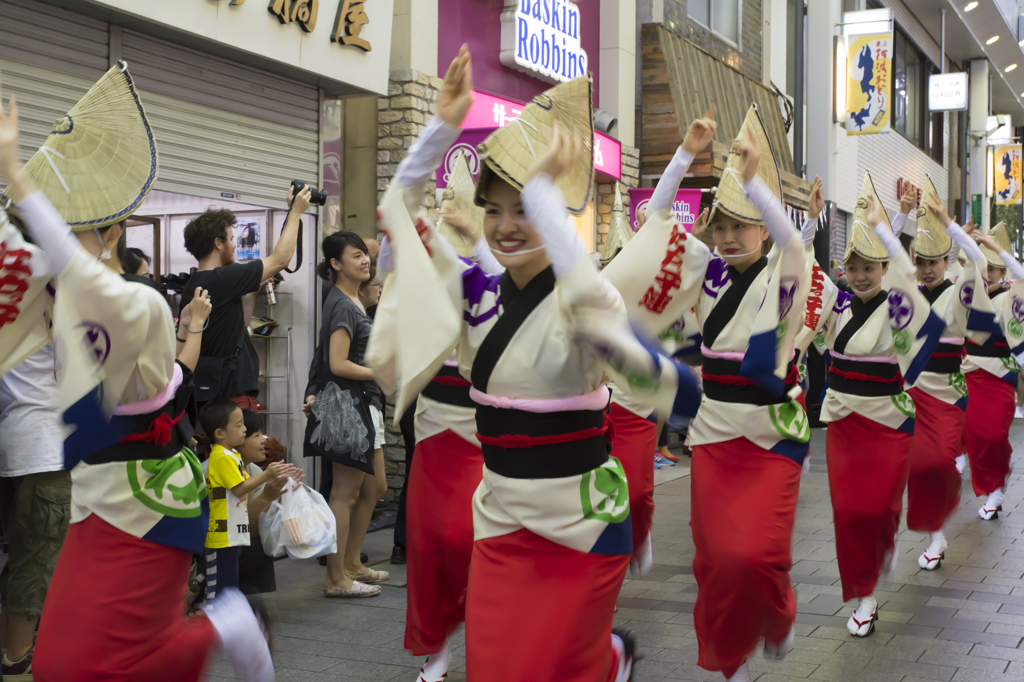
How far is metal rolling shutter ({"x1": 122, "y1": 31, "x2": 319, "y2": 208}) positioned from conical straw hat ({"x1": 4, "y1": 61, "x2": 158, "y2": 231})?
11.7 feet

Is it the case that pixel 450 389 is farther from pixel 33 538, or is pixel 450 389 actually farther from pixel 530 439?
pixel 33 538

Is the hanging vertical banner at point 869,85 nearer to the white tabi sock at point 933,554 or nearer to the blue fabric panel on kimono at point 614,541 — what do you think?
the white tabi sock at point 933,554

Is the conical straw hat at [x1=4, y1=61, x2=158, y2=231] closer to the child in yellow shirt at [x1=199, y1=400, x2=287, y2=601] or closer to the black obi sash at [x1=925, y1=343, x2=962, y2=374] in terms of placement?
the child in yellow shirt at [x1=199, y1=400, x2=287, y2=601]

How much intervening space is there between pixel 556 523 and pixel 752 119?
238 centimetres

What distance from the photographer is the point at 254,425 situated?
5.09m

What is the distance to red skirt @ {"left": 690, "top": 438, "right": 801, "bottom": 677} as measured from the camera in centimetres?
401

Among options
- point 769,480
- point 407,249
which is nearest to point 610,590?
point 407,249

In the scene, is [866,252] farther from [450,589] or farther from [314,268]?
[314,268]

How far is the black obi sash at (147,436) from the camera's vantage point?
3070 millimetres

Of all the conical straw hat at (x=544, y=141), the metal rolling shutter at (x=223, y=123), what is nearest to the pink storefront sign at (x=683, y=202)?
the metal rolling shutter at (x=223, y=123)

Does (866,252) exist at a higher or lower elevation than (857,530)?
higher

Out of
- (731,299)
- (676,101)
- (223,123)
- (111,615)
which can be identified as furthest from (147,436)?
(676,101)

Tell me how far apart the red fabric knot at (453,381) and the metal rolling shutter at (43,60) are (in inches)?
117

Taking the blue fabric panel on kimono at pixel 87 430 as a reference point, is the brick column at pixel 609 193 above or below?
above
